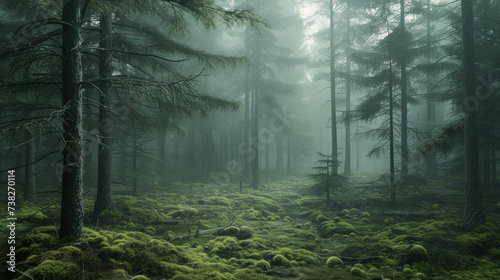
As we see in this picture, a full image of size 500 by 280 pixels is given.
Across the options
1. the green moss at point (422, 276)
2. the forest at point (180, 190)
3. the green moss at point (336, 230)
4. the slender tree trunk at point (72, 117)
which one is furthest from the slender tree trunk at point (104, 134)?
the green moss at point (422, 276)

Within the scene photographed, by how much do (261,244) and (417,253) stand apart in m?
3.81

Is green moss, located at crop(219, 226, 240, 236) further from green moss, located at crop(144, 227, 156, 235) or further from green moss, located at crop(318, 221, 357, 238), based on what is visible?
green moss, located at crop(318, 221, 357, 238)

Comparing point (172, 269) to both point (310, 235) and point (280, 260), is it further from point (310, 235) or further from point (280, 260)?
point (310, 235)

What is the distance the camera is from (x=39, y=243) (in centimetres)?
493

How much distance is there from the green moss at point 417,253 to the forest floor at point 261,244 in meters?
0.02

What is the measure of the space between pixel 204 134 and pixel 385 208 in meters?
16.8

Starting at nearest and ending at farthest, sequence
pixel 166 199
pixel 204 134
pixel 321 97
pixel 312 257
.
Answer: pixel 312 257, pixel 166 199, pixel 204 134, pixel 321 97

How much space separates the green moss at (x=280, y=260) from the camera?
6086 mm

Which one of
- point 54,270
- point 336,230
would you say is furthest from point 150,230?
point 336,230

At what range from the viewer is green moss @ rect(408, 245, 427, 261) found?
6.00 m

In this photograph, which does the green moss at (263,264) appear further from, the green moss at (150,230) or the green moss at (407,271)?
the green moss at (150,230)

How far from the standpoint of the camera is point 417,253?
6.01m

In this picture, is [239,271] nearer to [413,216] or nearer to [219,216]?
[219,216]

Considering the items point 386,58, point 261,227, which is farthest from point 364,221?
point 386,58
